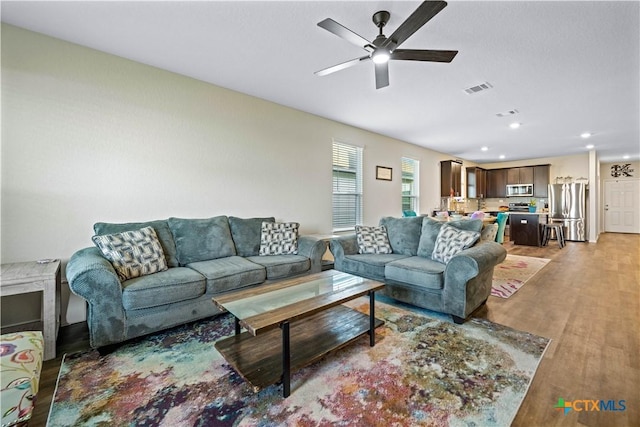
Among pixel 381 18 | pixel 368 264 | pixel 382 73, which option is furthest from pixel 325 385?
pixel 381 18

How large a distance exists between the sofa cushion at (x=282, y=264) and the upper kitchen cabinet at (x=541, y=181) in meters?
8.66

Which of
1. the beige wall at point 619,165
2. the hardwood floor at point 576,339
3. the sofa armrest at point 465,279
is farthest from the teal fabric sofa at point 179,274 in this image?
the beige wall at point 619,165

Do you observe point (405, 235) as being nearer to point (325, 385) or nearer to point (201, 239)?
point (325, 385)

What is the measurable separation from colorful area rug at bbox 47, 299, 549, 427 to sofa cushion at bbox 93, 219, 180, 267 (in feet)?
2.67

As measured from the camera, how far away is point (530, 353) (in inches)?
81.2

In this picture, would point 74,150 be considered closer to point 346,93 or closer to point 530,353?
point 346,93

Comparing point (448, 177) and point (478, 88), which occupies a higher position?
point (478, 88)

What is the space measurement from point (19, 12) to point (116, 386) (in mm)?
2872

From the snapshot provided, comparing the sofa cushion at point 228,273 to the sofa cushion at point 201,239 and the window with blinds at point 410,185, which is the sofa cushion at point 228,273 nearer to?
the sofa cushion at point 201,239

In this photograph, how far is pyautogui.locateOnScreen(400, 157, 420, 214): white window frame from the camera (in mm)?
6520

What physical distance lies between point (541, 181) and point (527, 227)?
2400mm

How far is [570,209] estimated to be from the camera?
301 inches

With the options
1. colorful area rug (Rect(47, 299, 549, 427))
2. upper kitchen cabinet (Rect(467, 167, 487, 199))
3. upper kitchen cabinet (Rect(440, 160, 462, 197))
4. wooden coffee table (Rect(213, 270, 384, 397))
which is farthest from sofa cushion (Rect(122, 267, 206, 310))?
upper kitchen cabinet (Rect(467, 167, 487, 199))

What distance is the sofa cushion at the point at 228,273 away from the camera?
2.52 meters
